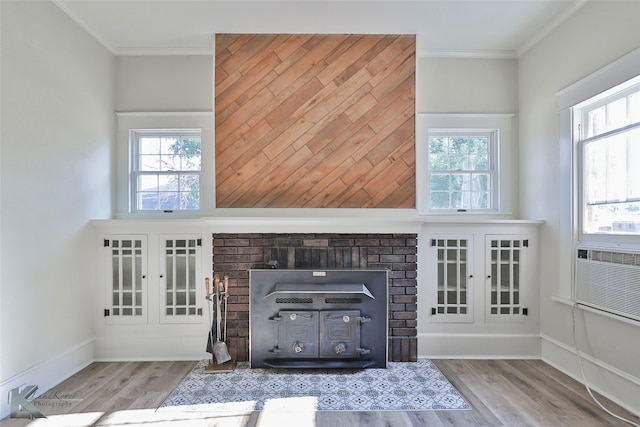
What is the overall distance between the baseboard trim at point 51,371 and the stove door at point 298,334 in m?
1.71

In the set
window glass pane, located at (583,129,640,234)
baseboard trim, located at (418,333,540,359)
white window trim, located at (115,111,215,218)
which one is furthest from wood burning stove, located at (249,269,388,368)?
window glass pane, located at (583,129,640,234)

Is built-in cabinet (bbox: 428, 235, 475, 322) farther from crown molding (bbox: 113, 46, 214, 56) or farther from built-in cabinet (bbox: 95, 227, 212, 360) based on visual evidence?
crown molding (bbox: 113, 46, 214, 56)

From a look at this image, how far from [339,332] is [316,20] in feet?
8.63

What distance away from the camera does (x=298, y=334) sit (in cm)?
294

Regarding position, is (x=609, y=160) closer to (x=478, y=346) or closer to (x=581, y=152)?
(x=581, y=152)

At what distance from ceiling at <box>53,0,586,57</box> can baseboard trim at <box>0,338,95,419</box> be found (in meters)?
2.75

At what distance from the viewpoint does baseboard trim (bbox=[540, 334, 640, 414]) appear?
2340mm

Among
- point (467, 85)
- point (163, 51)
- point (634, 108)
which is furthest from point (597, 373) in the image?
point (163, 51)

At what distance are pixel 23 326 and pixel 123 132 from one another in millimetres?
1931

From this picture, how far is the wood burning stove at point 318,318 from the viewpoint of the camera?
292 centimetres

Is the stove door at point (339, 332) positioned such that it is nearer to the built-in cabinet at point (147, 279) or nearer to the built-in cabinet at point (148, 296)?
the built-in cabinet at point (148, 296)

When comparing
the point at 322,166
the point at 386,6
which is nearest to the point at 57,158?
the point at 322,166

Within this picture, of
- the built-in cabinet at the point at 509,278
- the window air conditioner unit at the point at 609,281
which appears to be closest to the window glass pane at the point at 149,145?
the built-in cabinet at the point at 509,278

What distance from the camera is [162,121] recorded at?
11.6ft
